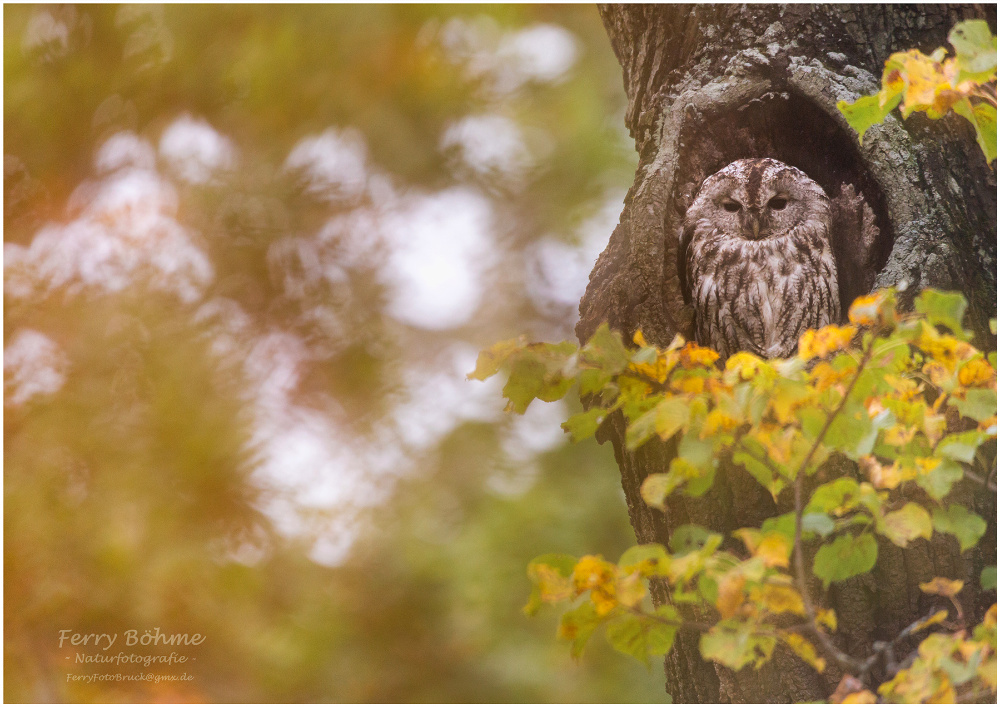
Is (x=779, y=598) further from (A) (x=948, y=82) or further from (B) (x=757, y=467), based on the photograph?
(A) (x=948, y=82)

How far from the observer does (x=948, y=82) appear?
63 cm

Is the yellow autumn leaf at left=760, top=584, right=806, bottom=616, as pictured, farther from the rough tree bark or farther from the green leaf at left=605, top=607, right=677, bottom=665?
the rough tree bark

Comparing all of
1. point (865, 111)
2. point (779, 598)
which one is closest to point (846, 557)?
point (779, 598)

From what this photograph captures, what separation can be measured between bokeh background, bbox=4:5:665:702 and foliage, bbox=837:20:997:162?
2.68 ft

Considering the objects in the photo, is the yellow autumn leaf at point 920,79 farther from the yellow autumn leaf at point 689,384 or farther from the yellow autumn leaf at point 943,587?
the yellow autumn leaf at point 943,587

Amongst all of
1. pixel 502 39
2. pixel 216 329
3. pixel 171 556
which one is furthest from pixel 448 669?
pixel 502 39

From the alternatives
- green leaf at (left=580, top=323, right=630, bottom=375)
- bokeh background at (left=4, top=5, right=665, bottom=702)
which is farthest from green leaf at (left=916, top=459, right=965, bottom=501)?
bokeh background at (left=4, top=5, right=665, bottom=702)

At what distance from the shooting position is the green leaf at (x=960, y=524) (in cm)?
68

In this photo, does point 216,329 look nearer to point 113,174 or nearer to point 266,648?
point 113,174

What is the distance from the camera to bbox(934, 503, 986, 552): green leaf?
0.68m

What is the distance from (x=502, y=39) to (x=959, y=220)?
4.79 feet

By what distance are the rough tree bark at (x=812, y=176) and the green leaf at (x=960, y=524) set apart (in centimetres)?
13

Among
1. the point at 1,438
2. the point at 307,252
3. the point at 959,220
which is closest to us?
the point at 959,220

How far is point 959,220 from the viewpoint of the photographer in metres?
0.88
